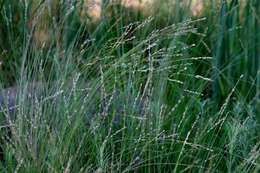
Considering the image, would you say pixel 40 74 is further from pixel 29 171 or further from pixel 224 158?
pixel 224 158

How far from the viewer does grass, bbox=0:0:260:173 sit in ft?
7.40

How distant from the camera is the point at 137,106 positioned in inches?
101

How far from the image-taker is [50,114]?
7.90ft

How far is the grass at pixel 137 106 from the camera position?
226 centimetres

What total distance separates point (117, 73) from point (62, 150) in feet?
1.60

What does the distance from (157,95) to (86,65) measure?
29 centimetres

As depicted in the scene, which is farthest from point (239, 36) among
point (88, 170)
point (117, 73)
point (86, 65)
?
point (88, 170)

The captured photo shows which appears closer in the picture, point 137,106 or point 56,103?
point 56,103

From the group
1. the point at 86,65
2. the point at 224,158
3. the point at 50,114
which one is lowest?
the point at 224,158

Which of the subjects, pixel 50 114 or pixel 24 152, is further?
pixel 50 114

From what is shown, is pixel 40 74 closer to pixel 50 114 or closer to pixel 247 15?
pixel 50 114

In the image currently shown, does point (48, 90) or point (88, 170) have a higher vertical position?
point (48, 90)

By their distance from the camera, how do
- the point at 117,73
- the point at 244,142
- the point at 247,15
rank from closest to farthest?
1. the point at 244,142
2. the point at 117,73
3. the point at 247,15

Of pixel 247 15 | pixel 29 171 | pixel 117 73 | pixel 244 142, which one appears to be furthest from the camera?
pixel 247 15
